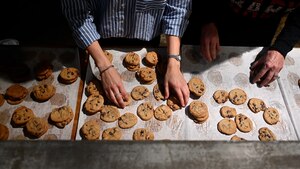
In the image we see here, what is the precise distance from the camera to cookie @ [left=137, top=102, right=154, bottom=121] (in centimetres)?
195

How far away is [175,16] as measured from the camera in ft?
6.30

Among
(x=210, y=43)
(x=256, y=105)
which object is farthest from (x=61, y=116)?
(x=256, y=105)

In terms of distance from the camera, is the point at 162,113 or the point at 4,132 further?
the point at 162,113

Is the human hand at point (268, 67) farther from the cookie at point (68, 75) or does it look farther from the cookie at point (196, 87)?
the cookie at point (68, 75)

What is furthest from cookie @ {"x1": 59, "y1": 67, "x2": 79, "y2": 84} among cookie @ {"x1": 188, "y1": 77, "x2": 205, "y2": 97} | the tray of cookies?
cookie @ {"x1": 188, "y1": 77, "x2": 205, "y2": 97}

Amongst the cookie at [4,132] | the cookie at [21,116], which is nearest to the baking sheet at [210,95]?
the cookie at [21,116]

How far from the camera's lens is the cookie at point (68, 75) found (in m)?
2.05

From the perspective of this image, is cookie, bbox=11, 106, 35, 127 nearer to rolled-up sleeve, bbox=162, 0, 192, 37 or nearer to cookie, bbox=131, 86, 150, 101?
cookie, bbox=131, 86, 150, 101

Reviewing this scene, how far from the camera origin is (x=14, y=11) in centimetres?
383

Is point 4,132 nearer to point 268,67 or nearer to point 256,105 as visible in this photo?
point 256,105

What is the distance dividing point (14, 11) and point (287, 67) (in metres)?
3.51

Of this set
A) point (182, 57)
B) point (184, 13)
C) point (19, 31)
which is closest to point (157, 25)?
point (184, 13)

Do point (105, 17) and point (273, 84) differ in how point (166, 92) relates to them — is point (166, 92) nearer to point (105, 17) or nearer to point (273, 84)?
point (105, 17)

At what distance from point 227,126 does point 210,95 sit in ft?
0.93
